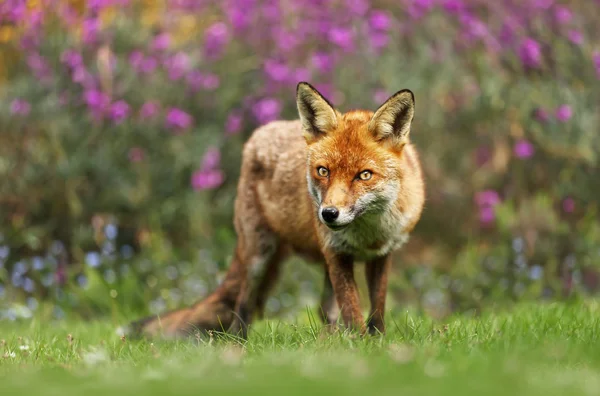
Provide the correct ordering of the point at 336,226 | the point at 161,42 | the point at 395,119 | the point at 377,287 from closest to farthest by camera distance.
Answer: the point at 336,226, the point at 395,119, the point at 377,287, the point at 161,42

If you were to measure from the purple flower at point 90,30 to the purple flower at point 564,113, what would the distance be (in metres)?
4.72

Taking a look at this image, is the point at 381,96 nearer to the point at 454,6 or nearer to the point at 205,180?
the point at 454,6

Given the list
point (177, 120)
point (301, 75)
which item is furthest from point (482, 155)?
point (177, 120)

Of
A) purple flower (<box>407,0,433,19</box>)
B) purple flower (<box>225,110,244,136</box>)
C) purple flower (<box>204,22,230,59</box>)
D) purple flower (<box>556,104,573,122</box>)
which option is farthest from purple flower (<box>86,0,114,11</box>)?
purple flower (<box>556,104,573,122</box>)

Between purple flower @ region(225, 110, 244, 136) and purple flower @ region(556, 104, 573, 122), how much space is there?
3.19m

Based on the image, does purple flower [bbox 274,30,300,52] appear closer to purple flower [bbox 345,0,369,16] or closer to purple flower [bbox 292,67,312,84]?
purple flower [bbox 292,67,312,84]

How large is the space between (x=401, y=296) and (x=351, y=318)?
314 centimetres

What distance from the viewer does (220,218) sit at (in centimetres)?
886

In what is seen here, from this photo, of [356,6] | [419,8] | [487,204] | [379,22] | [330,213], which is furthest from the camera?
[419,8]

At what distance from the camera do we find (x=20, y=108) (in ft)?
28.3

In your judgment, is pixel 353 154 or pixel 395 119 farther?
pixel 395 119

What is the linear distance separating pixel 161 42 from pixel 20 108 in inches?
63.3

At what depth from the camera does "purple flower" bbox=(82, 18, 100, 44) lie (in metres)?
8.89

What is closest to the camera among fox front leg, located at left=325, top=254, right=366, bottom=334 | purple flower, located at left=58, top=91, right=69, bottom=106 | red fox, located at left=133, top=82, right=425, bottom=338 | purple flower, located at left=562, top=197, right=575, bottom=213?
red fox, located at left=133, top=82, right=425, bottom=338
